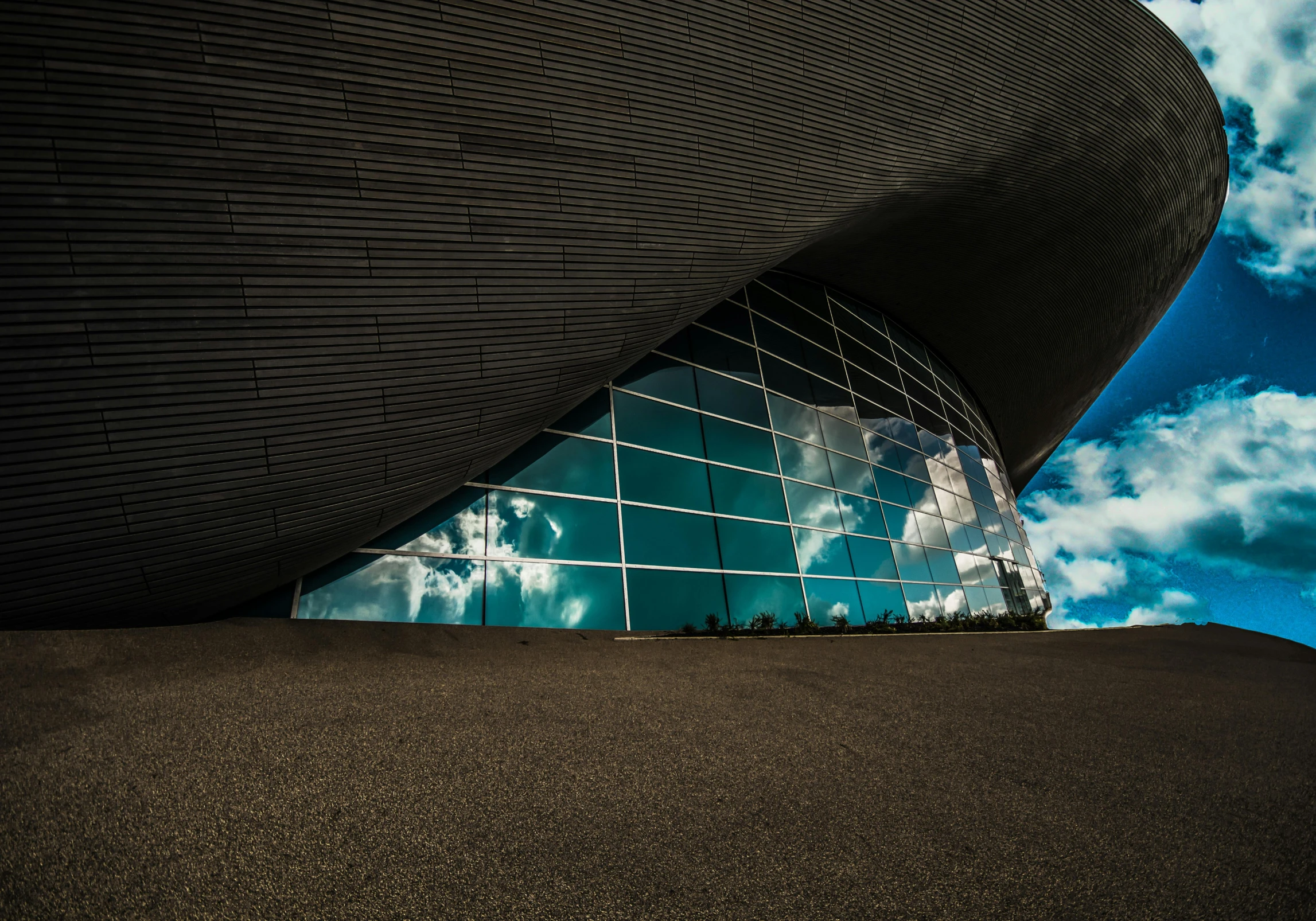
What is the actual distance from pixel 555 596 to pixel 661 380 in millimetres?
4993

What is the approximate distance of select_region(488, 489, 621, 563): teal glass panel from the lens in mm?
8844

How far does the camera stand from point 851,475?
1488 centimetres

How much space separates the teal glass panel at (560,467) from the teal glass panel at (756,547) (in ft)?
8.45

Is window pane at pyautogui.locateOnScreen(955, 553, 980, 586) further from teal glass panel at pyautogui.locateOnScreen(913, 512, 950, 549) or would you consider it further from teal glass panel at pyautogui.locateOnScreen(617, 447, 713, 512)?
teal glass panel at pyautogui.locateOnScreen(617, 447, 713, 512)

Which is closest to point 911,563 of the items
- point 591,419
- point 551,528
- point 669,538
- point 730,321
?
point 730,321

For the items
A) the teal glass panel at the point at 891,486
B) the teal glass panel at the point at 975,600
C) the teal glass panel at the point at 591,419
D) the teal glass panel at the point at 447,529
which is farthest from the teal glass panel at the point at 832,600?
the teal glass panel at the point at 447,529

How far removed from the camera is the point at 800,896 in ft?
7.54

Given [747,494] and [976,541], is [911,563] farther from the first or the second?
[747,494]

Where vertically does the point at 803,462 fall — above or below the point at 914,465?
below

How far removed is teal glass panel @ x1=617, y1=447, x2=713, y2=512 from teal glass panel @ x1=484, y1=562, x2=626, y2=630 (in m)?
1.61

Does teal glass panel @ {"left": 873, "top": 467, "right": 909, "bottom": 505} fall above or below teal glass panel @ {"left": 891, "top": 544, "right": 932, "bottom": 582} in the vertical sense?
above

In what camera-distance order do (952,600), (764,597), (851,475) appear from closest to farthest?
(764,597), (851,475), (952,600)

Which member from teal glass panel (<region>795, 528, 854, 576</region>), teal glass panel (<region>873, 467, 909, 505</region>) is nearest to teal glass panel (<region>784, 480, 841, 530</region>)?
teal glass panel (<region>795, 528, 854, 576</region>)

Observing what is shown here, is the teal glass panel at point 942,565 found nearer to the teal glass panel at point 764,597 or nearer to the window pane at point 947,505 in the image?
the window pane at point 947,505
